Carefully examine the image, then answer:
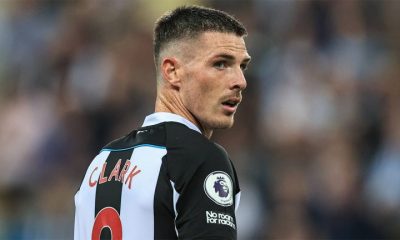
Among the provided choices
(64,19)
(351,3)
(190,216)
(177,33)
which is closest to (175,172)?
(190,216)

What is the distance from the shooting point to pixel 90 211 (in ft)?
12.9

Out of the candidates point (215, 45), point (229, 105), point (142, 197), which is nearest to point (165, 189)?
point (142, 197)

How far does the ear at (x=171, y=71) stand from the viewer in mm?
3992

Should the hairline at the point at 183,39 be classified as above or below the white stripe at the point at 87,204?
above

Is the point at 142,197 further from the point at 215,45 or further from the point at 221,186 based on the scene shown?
the point at 215,45

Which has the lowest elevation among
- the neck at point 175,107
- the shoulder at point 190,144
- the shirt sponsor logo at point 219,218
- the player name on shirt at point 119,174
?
the shirt sponsor logo at point 219,218

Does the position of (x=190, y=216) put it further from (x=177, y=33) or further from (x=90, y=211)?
(x=177, y=33)

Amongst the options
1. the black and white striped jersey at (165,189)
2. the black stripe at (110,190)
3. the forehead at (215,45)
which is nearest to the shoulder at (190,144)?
the black and white striped jersey at (165,189)

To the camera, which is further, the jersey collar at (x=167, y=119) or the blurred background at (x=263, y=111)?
the blurred background at (x=263, y=111)

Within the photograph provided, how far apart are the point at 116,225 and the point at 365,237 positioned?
5.54 m

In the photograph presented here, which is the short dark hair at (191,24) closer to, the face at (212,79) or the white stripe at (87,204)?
the face at (212,79)

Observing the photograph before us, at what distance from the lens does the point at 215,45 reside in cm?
394

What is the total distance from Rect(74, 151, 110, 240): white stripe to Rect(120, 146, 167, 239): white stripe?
234 mm

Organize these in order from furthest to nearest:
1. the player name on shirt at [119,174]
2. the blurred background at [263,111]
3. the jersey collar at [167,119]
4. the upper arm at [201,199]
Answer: the blurred background at [263,111] → the jersey collar at [167,119] → the player name on shirt at [119,174] → the upper arm at [201,199]
